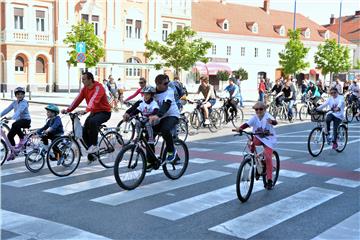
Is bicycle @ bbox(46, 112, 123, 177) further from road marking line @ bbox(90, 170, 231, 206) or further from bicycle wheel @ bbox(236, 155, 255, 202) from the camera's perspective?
bicycle wheel @ bbox(236, 155, 255, 202)

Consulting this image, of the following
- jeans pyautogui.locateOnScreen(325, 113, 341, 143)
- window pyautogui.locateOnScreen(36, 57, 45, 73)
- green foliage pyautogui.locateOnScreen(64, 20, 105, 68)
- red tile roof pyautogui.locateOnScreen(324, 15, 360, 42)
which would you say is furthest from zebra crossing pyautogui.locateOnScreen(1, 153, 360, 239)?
red tile roof pyautogui.locateOnScreen(324, 15, 360, 42)

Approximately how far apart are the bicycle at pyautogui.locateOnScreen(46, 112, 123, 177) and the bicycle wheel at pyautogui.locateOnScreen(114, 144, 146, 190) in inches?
54.8

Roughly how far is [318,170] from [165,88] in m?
3.57

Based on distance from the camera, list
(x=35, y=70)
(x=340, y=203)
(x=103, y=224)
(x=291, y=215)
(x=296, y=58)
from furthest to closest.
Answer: (x=296, y=58)
(x=35, y=70)
(x=340, y=203)
(x=291, y=215)
(x=103, y=224)

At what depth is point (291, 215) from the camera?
20.9ft

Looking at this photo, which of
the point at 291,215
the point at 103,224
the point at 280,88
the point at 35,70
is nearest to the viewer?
the point at 103,224

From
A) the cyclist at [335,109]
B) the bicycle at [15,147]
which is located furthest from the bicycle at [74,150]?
the cyclist at [335,109]

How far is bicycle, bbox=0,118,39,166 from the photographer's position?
9.13 m

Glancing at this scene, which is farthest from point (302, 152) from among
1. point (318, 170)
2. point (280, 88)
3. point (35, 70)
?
point (35, 70)

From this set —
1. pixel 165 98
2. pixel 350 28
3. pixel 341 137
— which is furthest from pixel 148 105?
pixel 350 28

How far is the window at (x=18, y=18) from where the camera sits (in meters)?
42.7

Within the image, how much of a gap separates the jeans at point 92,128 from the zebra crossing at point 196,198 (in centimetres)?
61

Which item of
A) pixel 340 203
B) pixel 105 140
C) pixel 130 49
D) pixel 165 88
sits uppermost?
pixel 130 49

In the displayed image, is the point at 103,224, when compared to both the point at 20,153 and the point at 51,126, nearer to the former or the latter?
the point at 51,126
